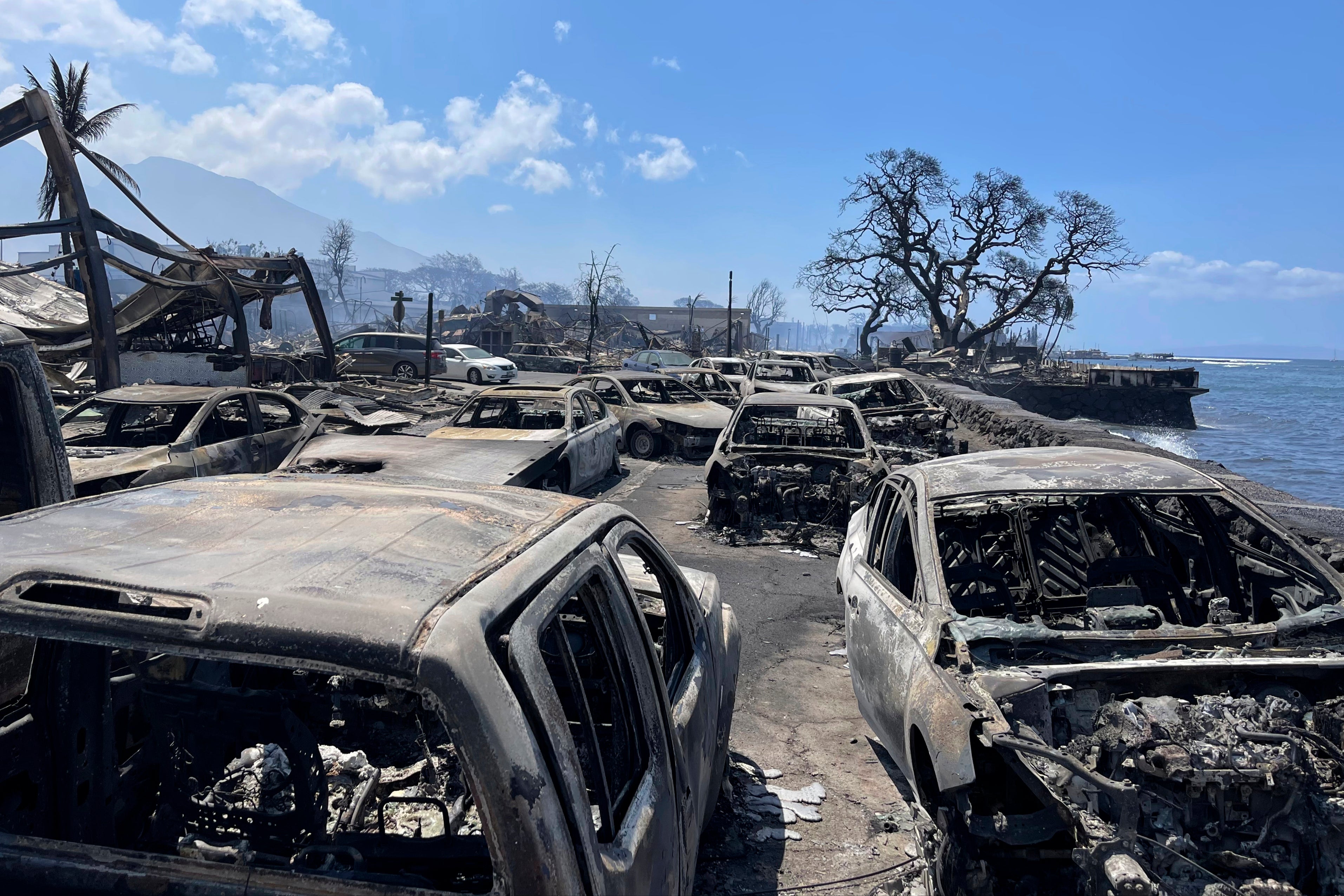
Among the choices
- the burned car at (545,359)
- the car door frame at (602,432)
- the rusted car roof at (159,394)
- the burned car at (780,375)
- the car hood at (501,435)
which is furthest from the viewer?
the burned car at (545,359)

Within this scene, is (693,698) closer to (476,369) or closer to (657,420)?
(657,420)

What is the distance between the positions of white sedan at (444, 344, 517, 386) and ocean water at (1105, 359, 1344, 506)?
69.1 ft

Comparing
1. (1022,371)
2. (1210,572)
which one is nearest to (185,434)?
(1210,572)

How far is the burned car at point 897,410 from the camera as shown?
13430mm

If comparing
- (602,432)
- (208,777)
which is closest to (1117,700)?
(208,777)

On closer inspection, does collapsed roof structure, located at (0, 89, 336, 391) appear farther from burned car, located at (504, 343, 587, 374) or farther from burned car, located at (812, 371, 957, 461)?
burned car, located at (504, 343, 587, 374)

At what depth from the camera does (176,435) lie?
29.7 feet

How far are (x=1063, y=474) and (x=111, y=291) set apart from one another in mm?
21241

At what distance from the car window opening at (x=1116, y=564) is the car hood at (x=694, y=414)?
861cm

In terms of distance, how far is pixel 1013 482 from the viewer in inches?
A: 175

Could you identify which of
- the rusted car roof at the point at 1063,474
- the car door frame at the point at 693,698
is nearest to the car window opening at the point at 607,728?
the car door frame at the point at 693,698

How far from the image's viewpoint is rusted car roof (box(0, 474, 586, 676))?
1664mm

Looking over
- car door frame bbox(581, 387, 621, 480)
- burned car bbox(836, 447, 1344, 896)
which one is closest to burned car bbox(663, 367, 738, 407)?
car door frame bbox(581, 387, 621, 480)

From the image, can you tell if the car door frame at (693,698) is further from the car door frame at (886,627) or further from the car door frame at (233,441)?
the car door frame at (233,441)
